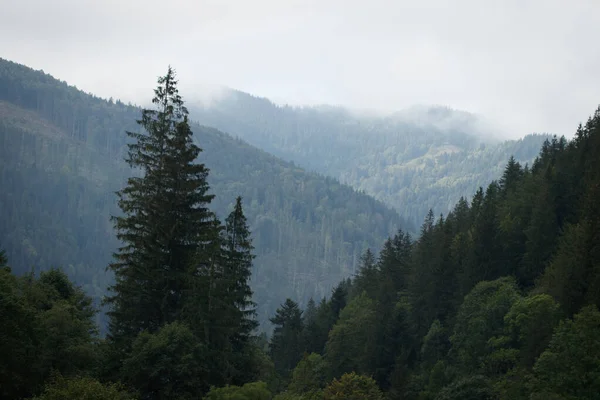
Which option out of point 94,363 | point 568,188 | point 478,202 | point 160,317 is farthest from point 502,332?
point 478,202

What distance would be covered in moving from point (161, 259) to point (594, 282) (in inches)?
999

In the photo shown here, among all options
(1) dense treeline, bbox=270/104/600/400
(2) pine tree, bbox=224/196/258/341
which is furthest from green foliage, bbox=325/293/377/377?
(2) pine tree, bbox=224/196/258/341

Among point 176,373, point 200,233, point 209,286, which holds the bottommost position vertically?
point 176,373

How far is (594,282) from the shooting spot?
1382 inches

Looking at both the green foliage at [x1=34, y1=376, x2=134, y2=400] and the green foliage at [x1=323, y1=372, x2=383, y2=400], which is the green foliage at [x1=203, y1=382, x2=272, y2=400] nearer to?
the green foliage at [x1=34, y1=376, x2=134, y2=400]

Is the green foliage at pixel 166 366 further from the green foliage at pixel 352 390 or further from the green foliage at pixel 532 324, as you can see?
the green foliage at pixel 532 324

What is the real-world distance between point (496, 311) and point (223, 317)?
22.8 meters

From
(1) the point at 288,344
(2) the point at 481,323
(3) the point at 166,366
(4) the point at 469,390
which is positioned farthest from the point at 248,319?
(1) the point at 288,344

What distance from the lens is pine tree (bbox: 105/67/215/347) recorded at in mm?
32969

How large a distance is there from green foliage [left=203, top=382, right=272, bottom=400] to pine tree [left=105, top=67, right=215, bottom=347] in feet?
26.2

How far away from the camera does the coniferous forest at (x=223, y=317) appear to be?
27234mm

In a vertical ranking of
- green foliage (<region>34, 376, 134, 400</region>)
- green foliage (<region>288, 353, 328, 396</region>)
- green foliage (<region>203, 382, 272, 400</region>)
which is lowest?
green foliage (<region>288, 353, 328, 396</region>)

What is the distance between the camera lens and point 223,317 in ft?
102

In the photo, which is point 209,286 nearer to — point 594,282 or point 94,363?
point 94,363
